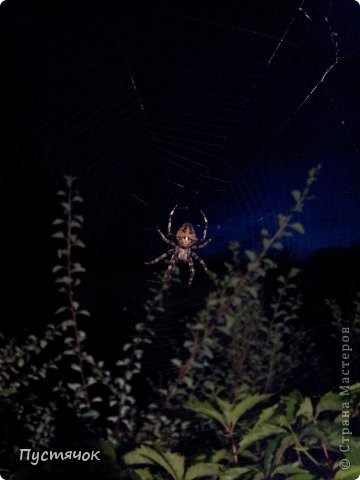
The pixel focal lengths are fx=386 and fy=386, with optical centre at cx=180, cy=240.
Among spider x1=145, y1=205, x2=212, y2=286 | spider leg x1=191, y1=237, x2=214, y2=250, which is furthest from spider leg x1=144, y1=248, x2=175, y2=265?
spider leg x1=191, y1=237, x2=214, y2=250

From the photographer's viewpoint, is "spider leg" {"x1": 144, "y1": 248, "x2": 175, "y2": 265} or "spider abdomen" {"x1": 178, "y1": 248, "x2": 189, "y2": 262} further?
"spider abdomen" {"x1": 178, "y1": 248, "x2": 189, "y2": 262}

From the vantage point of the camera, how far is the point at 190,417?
1992 mm

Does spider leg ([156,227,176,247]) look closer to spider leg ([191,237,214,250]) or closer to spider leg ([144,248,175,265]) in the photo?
spider leg ([144,248,175,265])

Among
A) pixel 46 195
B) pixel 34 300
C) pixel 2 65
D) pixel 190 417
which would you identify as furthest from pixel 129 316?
pixel 46 195

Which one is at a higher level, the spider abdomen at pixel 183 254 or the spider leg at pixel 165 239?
the spider leg at pixel 165 239

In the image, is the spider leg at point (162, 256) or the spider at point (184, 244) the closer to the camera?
the spider leg at point (162, 256)

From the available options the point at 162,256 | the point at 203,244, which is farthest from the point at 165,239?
the point at 203,244

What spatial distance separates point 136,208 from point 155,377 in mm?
1057

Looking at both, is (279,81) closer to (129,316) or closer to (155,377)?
(129,316)

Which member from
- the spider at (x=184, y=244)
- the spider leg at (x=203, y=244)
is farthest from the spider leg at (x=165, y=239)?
the spider leg at (x=203, y=244)

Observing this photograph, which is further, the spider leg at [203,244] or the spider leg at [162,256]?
the spider leg at [203,244]

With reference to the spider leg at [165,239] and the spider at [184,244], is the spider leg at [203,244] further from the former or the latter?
the spider leg at [165,239]

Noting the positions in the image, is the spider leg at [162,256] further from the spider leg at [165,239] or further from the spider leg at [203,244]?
the spider leg at [203,244]

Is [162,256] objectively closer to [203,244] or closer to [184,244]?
[184,244]
